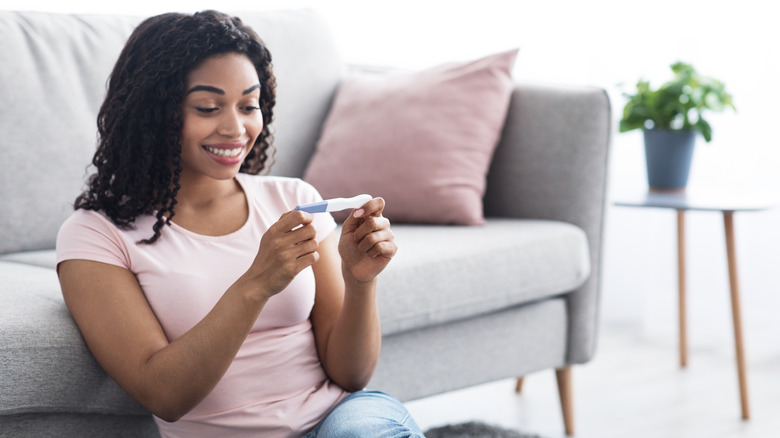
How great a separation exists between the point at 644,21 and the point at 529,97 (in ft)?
3.05

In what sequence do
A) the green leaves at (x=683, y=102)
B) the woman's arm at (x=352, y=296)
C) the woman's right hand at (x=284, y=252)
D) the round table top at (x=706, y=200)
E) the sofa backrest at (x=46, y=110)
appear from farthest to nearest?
the green leaves at (x=683, y=102)
the round table top at (x=706, y=200)
the sofa backrest at (x=46, y=110)
the woman's arm at (x=352, y=296)
the woman's right hand at (x=284, y=252)

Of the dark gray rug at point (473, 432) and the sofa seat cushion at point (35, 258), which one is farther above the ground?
the sofa seat cushion at point (35, 258)

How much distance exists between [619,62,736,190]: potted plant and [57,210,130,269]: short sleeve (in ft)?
5.30

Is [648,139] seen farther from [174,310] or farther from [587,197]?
[174,310]

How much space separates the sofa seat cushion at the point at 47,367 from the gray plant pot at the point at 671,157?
1.59 metres

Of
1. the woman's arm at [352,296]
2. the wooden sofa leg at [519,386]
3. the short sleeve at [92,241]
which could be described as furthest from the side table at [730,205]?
the short sleeve at [92,241]

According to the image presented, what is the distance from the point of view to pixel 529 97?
2129 millimetres

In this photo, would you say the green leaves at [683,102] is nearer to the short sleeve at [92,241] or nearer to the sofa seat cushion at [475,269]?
the sofa seat cushion at [475,269]

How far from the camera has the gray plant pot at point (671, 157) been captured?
7.64 ft

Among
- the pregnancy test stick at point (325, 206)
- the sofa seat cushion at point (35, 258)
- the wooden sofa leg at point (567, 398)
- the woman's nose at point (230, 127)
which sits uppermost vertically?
the woman's nose at point (230, 127)

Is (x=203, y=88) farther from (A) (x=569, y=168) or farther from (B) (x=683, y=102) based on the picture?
(B) (x=683, y=102)

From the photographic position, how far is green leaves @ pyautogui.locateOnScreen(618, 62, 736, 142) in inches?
90.7

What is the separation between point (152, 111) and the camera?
3.79 ft

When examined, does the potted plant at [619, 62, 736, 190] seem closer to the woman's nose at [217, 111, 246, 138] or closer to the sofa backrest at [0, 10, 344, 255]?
the sofa backrest at [0, 10, 344, 255]
